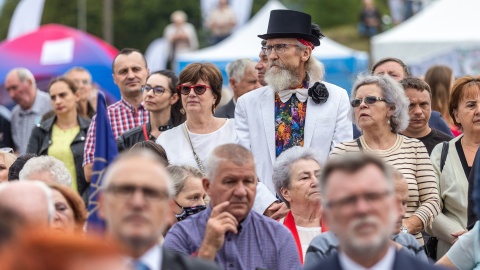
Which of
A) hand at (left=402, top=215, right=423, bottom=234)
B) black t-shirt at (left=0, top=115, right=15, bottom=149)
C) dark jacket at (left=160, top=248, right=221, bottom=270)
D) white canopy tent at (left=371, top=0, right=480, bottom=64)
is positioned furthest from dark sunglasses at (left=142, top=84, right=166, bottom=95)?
white canopy tent at (left=371, top=0, right=480, bottom=64)

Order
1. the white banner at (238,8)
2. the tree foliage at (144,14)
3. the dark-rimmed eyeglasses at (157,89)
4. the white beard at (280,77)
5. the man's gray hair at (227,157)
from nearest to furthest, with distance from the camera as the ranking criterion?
the man's gray hair at (227,157) → the white beard at (280,77) → the dark-rimmed eyeglasses at (157,89) → the white banner at (238,8) → the tree foliage at (144,14)

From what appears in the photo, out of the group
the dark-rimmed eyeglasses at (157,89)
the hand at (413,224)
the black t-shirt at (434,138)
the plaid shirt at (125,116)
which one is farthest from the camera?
the plaid shirt at (125,116)

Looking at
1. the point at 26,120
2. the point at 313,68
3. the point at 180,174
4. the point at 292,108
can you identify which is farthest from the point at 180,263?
the point at 26,120

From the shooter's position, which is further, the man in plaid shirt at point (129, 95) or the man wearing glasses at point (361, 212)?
the man in plaid shirt at point (129, 95)

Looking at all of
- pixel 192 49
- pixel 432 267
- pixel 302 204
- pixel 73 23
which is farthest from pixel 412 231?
pixel 73 23

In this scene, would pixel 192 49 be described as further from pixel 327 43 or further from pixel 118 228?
pixel 118 228

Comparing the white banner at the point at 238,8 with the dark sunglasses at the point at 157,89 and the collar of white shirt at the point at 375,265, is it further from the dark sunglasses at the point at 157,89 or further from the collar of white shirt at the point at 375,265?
the collar of white shirt at the point at 375,265

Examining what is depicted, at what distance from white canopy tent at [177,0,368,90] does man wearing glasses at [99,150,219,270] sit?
1400 cm

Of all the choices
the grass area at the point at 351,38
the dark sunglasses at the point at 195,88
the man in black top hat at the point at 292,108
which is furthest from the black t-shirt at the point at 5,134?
the grass area at the point at 351,38

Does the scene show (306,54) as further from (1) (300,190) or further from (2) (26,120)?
(2) (26,120)

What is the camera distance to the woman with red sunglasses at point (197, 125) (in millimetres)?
9602

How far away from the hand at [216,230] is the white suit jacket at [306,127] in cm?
214

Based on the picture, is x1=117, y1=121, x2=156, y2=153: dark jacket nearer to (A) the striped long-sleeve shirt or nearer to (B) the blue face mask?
(B) the blue face mask

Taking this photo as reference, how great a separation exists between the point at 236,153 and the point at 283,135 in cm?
209
